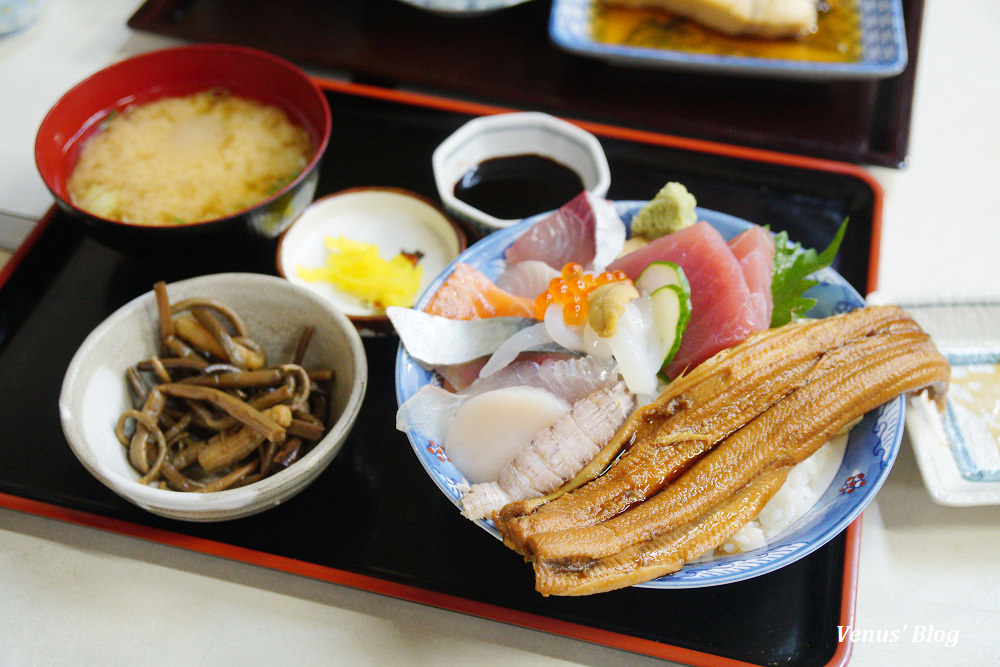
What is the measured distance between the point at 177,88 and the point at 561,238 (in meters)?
1.27

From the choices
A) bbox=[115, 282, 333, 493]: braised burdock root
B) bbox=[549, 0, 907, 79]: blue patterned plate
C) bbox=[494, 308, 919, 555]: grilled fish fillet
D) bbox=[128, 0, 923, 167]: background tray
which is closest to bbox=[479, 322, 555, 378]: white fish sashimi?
bbox=[494, 308, 919, 555]: grilled fish fillet

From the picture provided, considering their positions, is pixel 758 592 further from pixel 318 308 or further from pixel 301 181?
pixel 301 181

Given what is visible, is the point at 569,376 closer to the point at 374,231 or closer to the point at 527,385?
the point at 527,385

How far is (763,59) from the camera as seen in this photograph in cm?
223

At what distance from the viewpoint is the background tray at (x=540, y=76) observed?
7.24 feet

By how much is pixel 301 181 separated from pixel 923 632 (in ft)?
5.60

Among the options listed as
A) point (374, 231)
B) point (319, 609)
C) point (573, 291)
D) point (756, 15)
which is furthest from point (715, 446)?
point (756, 15)

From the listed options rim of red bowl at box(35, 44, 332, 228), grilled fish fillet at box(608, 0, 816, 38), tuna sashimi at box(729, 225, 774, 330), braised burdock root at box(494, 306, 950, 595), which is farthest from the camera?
grilled fish fillet at box(608, 0, 816, 38)

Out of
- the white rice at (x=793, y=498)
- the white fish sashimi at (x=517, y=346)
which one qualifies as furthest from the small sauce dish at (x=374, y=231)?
the white rice at (x=793, y=498)

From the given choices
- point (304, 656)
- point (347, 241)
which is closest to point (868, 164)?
point (347, 241)

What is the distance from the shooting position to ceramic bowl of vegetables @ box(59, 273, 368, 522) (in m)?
1.36

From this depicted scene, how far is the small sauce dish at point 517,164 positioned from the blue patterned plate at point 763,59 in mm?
416

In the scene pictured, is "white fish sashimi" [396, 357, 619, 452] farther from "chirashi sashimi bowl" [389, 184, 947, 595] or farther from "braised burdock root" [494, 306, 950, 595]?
"braised burdock root" [494, 306, 950, 595]

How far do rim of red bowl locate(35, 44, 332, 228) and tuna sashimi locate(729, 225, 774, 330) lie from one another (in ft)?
3.48
